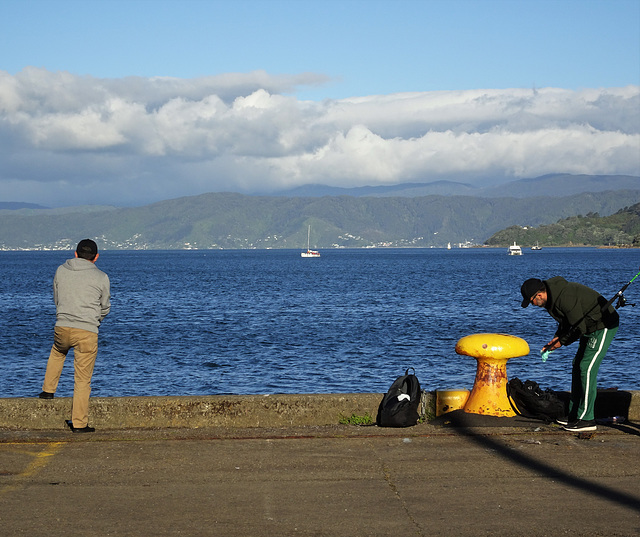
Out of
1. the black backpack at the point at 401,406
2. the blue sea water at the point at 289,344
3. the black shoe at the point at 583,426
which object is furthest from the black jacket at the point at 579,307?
the blue sea water at the point at 289,344

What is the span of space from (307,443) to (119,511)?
239 cm

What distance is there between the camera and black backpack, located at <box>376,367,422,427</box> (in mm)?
8266

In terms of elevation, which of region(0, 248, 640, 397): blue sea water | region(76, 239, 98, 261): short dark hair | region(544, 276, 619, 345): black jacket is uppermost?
region(76, 239, 98, 261): short dark hair

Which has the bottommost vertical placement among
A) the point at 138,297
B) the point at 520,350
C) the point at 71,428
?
the point at 138,297

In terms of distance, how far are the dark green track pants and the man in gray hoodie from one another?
182 inches

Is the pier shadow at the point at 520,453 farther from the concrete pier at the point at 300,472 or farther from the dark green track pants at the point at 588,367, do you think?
the dark green track pants at the point at 588,367

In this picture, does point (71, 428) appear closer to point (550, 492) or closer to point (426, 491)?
point (426, 491)

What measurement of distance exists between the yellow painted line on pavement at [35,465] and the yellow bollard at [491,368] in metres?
4.02

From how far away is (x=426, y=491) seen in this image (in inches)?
241

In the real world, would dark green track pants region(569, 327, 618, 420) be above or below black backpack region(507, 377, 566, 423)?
above

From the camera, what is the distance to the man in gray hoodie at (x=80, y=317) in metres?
8.00

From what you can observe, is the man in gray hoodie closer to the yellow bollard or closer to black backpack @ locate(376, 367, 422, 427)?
black backpack @ locate(376, 367, 422, 427)

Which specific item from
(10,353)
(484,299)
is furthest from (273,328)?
(484,299)

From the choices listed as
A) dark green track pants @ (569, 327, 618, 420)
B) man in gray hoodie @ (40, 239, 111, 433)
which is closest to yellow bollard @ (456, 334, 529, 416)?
dark green track pants @ (569, 327, 618, 420)
